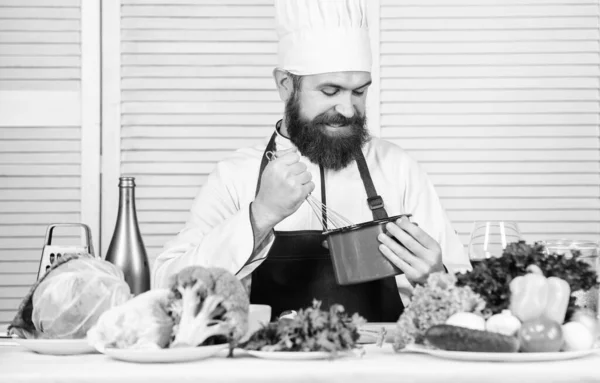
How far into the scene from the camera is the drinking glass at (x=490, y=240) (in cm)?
154

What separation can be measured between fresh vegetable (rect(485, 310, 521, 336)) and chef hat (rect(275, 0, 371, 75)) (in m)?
1.06

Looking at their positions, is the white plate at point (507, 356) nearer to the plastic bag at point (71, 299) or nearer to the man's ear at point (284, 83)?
the plastic bag at point (71, 299)

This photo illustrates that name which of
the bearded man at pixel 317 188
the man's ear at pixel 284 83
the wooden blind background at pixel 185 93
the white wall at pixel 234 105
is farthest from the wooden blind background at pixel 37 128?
the man's ear at pixel 284 83

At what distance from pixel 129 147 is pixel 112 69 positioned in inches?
11.9

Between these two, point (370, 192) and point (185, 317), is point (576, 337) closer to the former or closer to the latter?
point (185, 317)

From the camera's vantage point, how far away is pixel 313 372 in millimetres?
1202

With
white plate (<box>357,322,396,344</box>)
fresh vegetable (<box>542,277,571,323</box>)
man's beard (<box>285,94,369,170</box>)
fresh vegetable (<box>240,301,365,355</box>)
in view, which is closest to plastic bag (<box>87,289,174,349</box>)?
fresh vegetable (<box>240,301,365,355</box>)

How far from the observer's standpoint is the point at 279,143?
96.3 inches

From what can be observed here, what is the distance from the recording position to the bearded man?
206 centimetres

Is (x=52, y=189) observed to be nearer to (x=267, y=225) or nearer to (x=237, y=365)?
(x=267, y=225)

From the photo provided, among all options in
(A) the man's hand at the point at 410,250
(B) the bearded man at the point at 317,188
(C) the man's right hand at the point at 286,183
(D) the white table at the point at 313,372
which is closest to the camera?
(D) the white table at the point at 313,372

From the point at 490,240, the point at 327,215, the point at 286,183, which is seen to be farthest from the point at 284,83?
the point at 490,240

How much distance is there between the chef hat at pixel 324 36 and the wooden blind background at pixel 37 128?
119 centimetres

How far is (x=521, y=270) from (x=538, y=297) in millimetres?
77
